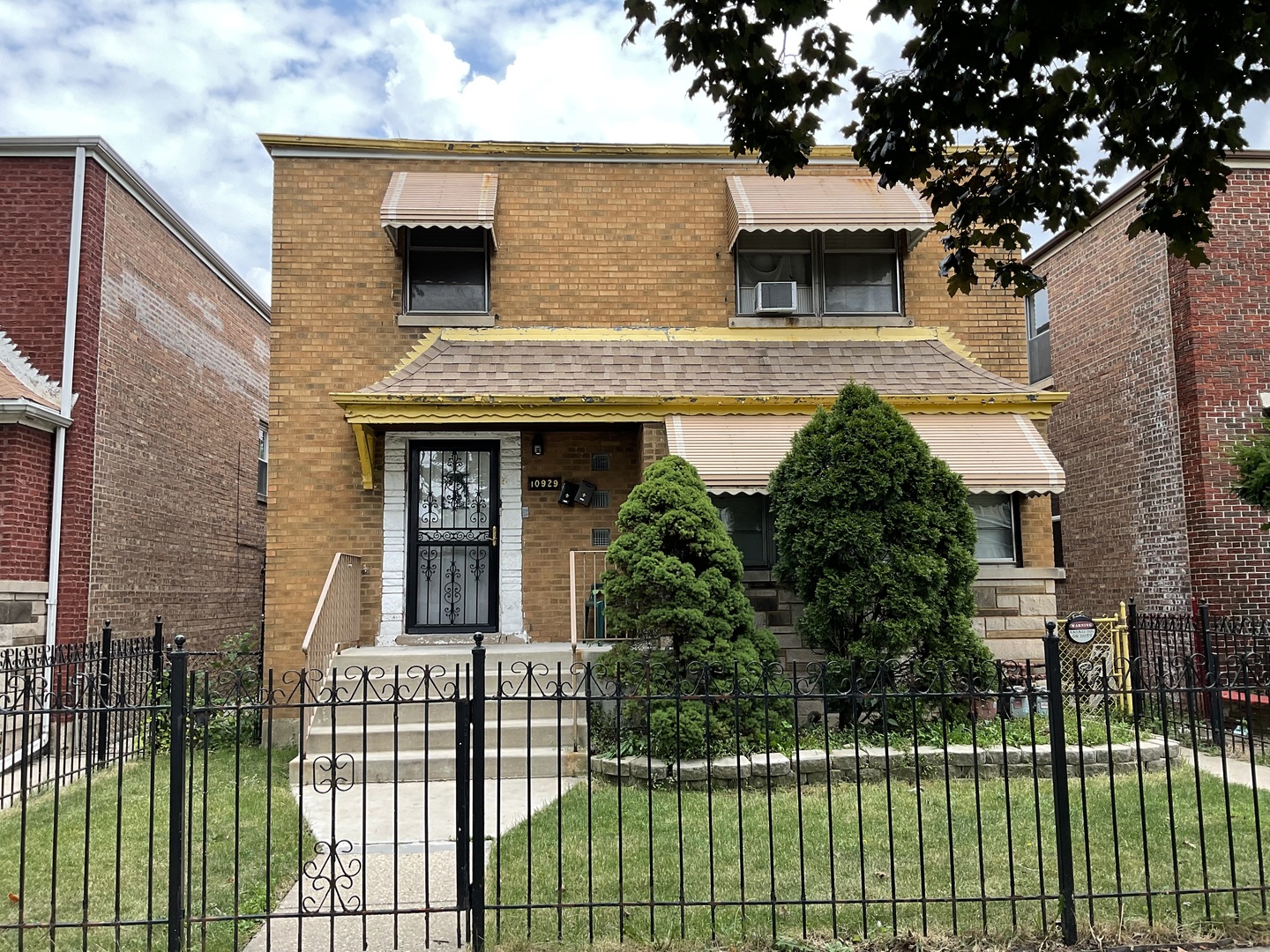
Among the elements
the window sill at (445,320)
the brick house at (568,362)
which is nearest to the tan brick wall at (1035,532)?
the brick house at (568,362)

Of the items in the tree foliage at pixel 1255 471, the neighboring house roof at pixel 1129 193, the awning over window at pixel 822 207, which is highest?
the neighboring house roof at pixel 1129 193

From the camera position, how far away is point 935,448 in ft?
31.1

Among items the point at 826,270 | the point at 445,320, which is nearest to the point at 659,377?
the point at 445,320

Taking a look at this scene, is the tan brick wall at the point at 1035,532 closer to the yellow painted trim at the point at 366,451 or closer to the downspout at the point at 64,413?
the yellow painted trim at the point at 366,451

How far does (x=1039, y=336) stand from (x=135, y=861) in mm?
14597

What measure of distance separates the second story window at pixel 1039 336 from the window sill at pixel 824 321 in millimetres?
5171

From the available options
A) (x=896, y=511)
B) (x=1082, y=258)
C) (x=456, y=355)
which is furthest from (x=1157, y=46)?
(x=1082, y=258)

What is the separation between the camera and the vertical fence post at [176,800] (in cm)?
440

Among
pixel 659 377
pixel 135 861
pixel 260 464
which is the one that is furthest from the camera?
pixel 260 464

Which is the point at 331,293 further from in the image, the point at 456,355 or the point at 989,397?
the point at 989,397

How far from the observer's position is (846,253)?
11398 millimetres

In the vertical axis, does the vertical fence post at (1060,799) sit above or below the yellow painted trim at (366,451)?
below

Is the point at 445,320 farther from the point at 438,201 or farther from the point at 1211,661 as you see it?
the point at 1211,661

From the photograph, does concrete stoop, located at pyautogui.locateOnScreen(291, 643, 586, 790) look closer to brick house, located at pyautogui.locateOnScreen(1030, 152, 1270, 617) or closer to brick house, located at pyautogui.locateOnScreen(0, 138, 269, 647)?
brick house, located at pyautogui.locateOnScreen(0, 138, 269, 647)
